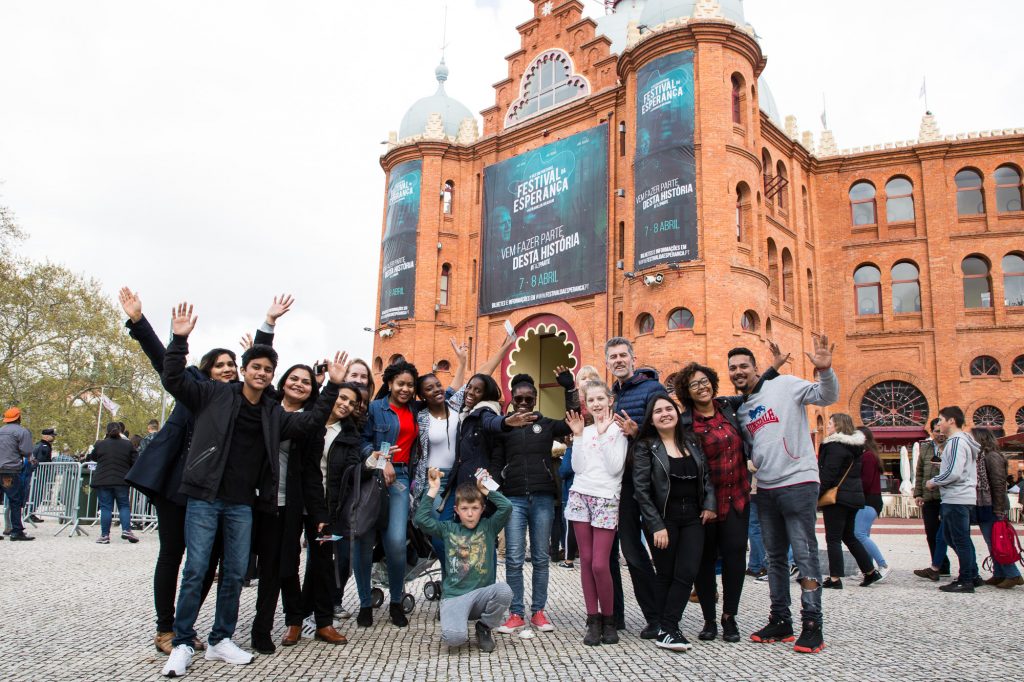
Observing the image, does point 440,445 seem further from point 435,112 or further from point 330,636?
point 435,112

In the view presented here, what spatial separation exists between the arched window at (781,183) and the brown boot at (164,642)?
26847 mm

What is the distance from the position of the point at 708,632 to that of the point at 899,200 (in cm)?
2875

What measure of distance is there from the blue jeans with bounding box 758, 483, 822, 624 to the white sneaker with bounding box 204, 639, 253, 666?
3521 mm

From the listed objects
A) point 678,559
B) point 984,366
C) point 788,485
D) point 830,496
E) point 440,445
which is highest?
point 984,366

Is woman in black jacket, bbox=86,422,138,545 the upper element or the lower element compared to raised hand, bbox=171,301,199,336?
lower

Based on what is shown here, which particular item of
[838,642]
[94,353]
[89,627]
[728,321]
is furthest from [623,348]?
[94,353]

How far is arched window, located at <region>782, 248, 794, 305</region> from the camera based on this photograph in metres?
27.5

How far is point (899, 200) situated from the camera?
29047mm

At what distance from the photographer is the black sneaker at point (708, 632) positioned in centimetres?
516

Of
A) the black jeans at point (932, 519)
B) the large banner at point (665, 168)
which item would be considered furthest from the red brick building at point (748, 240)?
the black jeans at point (932, 519)

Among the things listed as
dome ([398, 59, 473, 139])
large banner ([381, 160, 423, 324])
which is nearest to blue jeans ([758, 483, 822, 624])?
large banner ([381, 160, 423, 324])

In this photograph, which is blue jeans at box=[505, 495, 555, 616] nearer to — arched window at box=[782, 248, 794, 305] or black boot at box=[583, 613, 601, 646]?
black boot at box=[583, 613, 601, 646]

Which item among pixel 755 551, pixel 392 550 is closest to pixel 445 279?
pixel 755 551

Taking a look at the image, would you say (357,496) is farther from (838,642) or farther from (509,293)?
(509,293)
